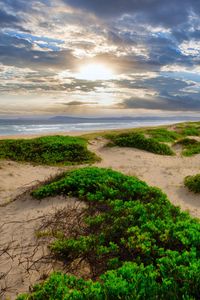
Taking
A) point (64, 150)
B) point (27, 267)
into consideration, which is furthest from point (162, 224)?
point (64, 150)

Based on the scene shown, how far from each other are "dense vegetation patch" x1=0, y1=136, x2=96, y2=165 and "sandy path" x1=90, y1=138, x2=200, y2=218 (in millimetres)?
1367

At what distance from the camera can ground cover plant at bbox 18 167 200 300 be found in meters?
4.73

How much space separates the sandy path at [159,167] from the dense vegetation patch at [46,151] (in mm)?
1367

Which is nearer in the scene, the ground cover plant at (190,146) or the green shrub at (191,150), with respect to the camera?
the green shrub at (191,150)

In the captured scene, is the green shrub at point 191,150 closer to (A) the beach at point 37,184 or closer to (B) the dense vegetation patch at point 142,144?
(A) the beach at point 37,184

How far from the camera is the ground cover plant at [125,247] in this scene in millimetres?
4734

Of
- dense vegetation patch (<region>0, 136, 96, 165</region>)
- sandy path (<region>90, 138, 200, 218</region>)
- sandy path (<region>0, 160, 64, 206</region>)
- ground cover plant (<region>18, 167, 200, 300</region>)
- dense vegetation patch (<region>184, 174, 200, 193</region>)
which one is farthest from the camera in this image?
dense vegetation patch (<region>0, 136, 96, 165</region>)

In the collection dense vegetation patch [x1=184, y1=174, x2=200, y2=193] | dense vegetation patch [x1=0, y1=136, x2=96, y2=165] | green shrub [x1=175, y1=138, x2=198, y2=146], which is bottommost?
dense vegetation patch [x1=184, y1=174, x2=200, y2=193]

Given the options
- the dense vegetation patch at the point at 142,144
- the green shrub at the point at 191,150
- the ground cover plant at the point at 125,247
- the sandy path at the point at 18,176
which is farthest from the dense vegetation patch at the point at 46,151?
the ground cover plant at the point at 125,247

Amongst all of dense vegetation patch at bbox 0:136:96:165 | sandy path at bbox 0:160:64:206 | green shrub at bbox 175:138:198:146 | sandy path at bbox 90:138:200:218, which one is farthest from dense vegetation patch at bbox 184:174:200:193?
green shrub at bbox 175:138:198:146

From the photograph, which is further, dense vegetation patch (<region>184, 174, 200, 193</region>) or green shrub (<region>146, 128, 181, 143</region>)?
green shrub (<region>146, 128, 181, 143</region>)

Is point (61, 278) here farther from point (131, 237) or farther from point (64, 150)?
point (64, 150)

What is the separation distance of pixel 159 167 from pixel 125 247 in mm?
11523

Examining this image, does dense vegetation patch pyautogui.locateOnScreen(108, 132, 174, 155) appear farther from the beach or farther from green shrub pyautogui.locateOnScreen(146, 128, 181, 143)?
green shrub pyautogui.locateOnScreen(146, 128, 181, 143)
